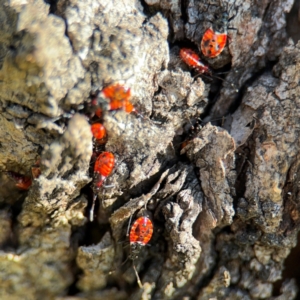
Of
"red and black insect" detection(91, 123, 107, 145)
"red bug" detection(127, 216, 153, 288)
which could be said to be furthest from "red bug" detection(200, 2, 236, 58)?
"red bug" detection(127, 216, 153, 288)

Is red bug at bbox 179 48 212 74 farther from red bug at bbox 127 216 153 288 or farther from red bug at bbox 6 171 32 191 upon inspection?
red bug at bbox 6 171 32 191

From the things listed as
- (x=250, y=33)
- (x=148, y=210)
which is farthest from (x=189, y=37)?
(x=148, y=210)

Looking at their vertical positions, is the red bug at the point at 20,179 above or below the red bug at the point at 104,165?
below

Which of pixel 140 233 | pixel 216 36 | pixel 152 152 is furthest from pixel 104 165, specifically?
pixel 216 36

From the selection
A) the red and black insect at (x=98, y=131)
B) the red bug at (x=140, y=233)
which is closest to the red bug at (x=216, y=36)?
the red and black insect at (x=98, y=131)

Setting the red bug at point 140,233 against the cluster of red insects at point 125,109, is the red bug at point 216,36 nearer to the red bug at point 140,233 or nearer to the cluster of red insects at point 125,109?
the cluster of red insects at point 125,109

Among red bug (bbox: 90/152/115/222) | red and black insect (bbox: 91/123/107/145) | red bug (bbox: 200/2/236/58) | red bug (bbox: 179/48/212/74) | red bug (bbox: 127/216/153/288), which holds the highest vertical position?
red bug (bbox: 200/2/236/58)
